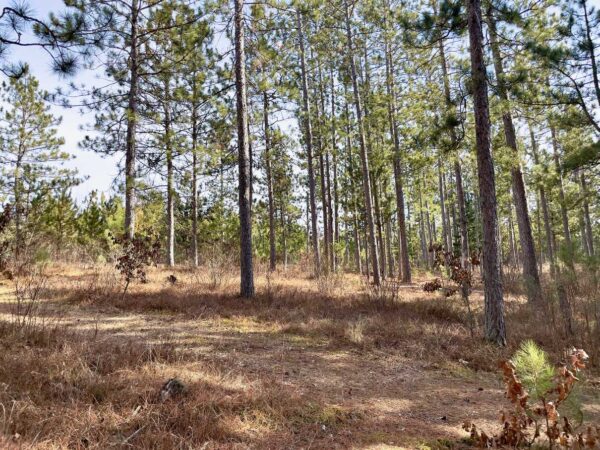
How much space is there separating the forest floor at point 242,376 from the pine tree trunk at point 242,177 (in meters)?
0.89

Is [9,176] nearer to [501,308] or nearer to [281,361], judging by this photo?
[281,361]

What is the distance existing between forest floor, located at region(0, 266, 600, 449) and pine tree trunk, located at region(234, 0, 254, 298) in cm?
89

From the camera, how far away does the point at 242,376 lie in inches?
146

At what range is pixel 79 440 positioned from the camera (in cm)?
223

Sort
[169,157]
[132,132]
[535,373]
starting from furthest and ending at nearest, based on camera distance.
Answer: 1. [169,157]
2. [132,132]
3. [535,373]

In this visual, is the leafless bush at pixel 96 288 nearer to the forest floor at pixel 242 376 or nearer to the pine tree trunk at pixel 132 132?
the forest floor at pixel 242 376

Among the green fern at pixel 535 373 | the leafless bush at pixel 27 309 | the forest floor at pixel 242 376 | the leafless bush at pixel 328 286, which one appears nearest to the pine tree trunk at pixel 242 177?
the forest floor at pixel 242 376

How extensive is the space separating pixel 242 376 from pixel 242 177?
212 inches

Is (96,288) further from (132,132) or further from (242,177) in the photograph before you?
(132,132)

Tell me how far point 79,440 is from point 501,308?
560cm

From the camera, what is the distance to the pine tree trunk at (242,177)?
825 centimetres

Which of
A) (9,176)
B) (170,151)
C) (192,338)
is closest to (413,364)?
(192,338)

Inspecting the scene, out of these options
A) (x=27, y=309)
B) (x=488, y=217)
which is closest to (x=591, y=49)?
(x=488, y=217)

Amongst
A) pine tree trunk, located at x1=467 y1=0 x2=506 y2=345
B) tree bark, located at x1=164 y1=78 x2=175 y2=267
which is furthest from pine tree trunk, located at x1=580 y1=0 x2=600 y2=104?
tree bark, located at x1=164 y1=78 x2=175 y2=267
